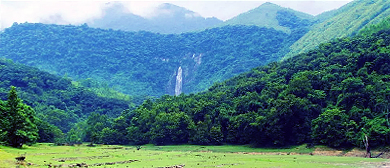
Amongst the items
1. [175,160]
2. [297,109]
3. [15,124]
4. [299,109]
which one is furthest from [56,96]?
[175,160]

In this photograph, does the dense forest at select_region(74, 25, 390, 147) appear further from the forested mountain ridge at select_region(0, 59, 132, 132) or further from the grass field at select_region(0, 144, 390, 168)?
the forested mountain ridge at select_region(0, 59, 132, 132)

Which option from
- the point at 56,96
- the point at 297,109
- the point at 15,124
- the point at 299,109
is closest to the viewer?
the point at 15,124

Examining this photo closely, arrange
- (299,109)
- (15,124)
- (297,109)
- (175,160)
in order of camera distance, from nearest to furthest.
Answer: (175,160) → (15,124) → (299,109) → (297,109)

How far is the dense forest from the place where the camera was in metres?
67.1

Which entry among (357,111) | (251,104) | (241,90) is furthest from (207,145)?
(357,111)

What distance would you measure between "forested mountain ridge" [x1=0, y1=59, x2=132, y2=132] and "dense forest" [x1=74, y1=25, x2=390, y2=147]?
151ft

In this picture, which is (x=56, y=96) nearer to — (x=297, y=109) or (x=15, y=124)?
(x=15, y=124)

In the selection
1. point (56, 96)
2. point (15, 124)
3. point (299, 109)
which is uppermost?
point (56, 96)

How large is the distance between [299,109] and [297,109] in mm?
351

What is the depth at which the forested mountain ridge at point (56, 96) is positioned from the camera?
494 feet

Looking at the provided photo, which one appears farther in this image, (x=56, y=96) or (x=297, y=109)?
(x=56, y=96)

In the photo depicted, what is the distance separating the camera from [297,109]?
7581cm

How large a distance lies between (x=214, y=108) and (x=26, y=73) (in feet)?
349

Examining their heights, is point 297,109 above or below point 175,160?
above
